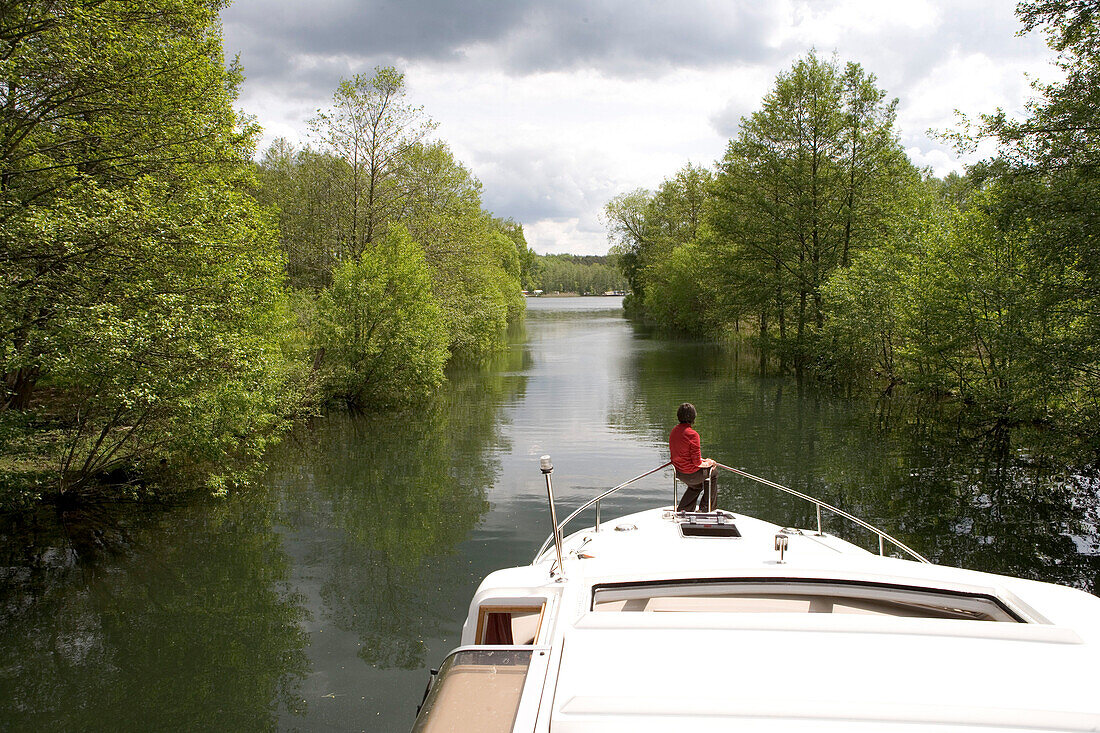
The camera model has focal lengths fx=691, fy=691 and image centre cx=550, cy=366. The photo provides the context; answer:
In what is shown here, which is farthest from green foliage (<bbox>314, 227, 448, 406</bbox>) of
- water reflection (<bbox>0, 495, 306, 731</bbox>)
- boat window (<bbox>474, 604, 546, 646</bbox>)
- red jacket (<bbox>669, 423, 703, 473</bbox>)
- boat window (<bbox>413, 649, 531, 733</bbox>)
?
boat window (<bbox>413, 649, 531, 733</bbox>)

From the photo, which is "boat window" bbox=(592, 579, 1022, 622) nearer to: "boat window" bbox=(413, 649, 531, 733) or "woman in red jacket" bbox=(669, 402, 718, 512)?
"boat window" bbox=(413, 649, 531, 733)

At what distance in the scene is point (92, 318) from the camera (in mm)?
10344

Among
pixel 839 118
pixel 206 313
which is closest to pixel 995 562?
pixel 206 313

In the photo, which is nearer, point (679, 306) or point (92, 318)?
point (92, 318)

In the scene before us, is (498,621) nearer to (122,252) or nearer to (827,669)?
(827,669)

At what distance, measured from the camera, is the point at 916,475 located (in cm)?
1538

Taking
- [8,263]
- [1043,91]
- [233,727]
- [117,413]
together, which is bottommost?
[233,727]

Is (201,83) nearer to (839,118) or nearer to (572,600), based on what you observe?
(572,600)

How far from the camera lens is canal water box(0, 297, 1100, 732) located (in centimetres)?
739

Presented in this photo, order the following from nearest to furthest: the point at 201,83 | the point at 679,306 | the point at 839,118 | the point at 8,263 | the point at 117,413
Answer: the point at 8,263, the point at 117,413, the point at 201,83, the point at 839,118, the point at 679,306

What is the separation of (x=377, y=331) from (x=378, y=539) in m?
13.2

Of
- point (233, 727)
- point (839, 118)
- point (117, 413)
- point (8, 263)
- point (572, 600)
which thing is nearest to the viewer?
point (572, 600)

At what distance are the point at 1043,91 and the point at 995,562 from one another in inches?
337

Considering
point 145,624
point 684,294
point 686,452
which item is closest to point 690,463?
point 686,452
